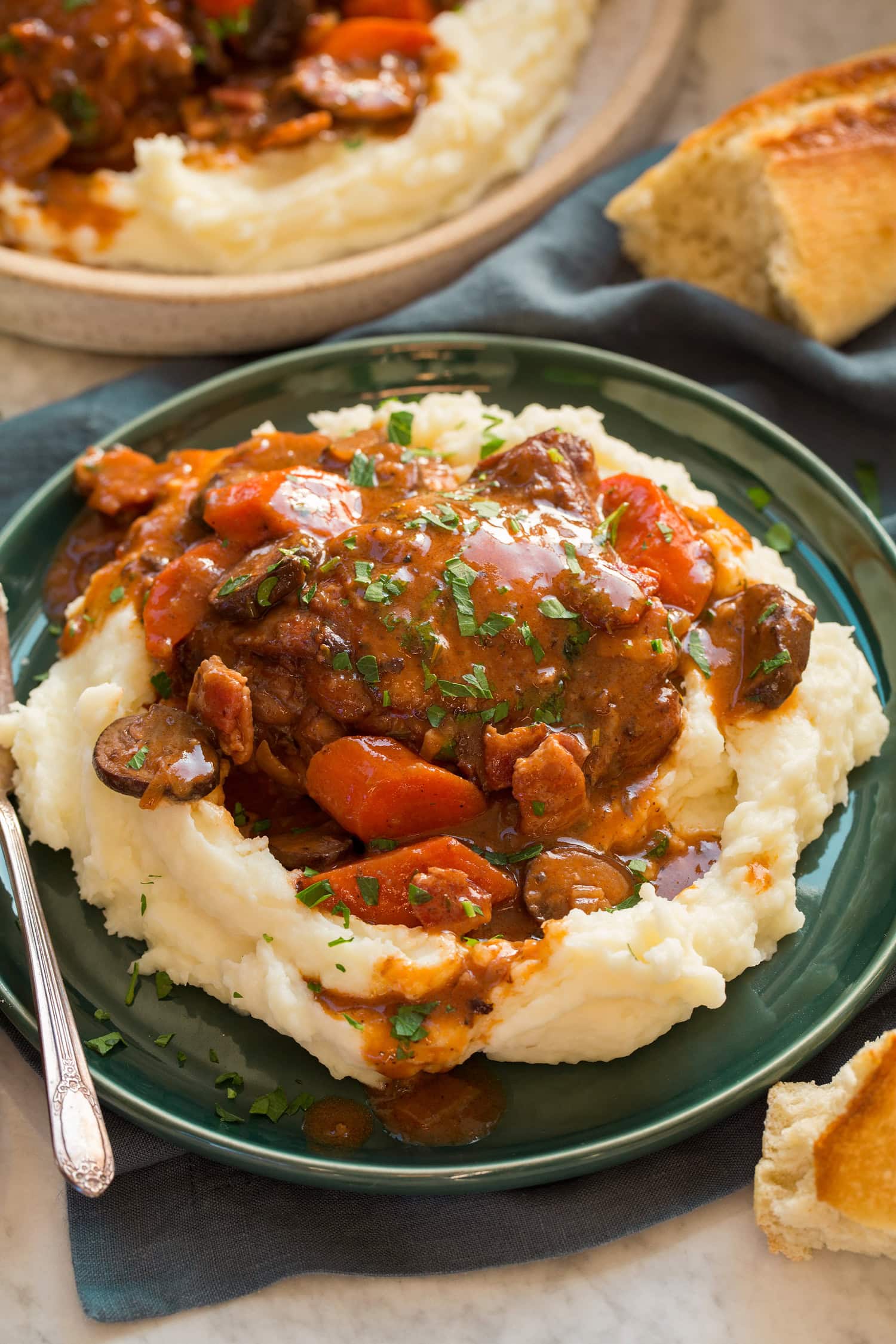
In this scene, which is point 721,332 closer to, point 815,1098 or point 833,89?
point 833,89

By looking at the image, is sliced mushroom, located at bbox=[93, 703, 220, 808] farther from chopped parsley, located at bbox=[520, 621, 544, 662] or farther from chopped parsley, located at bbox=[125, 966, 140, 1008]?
chopped parsley, located at bbox=[520, 621, 544, 662]

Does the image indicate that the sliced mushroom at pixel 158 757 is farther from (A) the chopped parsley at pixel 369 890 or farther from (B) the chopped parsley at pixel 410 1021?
(B) the chopped parsley at pixel 410 1021

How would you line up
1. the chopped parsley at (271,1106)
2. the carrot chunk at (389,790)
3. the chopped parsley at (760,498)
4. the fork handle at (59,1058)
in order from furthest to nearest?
the chopped parsley at (760,498) < the carrot chunk at (389,790) < the chopped parsley at (271,1106) < the fork handle at (59,1058)

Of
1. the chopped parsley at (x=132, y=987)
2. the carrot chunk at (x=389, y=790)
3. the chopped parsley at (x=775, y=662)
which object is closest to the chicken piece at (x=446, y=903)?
the carrot chunk at (x=389, y=790)

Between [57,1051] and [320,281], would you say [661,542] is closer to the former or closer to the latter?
[320,281]

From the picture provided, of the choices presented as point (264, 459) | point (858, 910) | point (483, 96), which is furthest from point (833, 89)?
point (858, 910)

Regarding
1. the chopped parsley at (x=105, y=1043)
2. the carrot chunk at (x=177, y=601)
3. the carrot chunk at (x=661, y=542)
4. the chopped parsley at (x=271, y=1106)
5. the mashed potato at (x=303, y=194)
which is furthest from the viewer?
the mashed potato at (x=303, y=194)

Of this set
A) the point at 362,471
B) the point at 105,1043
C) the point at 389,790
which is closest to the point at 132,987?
the point at 105,1043
